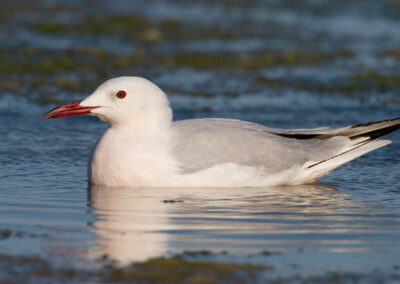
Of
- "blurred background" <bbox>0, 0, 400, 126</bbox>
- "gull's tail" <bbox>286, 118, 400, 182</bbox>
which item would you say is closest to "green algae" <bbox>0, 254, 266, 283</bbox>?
"gull's tail" <bbox>286, 118, 400, 182</bbox>

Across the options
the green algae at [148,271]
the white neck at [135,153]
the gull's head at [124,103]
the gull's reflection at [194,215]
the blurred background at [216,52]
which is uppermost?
the blurred background at [216,52]

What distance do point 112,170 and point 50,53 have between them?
7.99 m

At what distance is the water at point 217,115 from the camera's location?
6.09 m

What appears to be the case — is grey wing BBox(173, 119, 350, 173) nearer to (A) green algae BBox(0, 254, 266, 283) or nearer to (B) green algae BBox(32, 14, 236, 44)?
(A) green algae BBox(0, 254, 266, 283)

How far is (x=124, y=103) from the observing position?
323 inches

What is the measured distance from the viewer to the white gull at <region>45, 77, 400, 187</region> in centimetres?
802

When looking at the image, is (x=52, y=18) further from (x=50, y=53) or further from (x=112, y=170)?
(x=112, y=170)

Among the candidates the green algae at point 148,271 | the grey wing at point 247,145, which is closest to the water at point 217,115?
the green algae at point 148,271

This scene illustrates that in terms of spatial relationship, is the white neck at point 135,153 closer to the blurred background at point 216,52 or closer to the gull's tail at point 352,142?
the gull's tail at point 352,142

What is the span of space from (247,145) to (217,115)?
3.64 m

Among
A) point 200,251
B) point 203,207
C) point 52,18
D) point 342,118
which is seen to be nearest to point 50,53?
point 52,18

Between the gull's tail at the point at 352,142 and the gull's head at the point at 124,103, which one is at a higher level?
the gull's head at the point at 124,103

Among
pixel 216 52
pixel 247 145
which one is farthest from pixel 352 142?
pixel 216 52

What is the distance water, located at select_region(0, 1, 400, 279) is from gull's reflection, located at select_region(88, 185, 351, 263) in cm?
2
